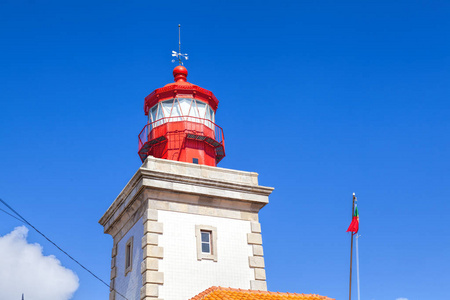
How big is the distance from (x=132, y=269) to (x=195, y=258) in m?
1.72

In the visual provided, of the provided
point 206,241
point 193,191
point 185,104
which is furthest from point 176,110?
point 206,241

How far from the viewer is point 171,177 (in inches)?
648

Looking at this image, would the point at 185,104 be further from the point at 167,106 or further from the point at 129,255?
the point at 129,255

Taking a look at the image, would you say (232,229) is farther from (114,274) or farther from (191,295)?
(114,274)

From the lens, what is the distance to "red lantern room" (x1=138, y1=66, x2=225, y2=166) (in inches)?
728

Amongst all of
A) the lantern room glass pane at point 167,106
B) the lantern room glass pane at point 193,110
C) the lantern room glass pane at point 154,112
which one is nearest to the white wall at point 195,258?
the lantern room glass pane at point 193,110

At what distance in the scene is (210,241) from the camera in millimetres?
16750

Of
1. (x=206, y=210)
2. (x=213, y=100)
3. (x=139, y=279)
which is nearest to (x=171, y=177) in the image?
(x=206, y=210)

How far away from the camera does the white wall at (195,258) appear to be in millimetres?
15719

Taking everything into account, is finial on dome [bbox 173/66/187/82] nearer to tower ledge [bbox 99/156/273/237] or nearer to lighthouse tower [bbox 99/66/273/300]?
lighthouse tower [bbox 99/66/273/300]

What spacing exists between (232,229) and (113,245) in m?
3.80

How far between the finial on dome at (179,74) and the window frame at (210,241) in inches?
217

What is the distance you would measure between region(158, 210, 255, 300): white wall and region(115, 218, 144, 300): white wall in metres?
0.73

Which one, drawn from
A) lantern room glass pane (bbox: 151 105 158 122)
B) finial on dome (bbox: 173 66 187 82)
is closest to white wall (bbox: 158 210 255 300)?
lantern room glass pane (bbox: 151 105 158 122)
